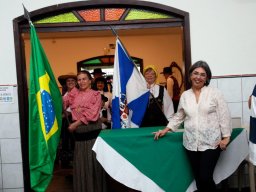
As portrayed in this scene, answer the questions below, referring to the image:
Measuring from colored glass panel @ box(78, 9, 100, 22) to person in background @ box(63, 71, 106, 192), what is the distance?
2.33ft

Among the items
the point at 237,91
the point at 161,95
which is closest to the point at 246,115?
the point at 237,91

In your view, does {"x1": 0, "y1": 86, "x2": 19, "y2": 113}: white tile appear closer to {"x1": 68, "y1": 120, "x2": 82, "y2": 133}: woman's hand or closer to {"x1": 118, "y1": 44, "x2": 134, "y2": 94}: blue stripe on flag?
{"x1": 68, "y1": 120, "x2": 82, "y2": 133}: woman's hand

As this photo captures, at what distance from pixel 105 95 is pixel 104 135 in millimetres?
1712

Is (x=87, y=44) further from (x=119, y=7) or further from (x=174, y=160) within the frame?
(x=174, y=160)

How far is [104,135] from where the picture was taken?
3008 mm

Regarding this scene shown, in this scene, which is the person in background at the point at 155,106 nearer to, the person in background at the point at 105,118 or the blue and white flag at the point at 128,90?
the blue and white flag at the point at 128,90

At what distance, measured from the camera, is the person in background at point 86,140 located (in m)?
3.33

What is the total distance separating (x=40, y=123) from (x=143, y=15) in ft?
5.54

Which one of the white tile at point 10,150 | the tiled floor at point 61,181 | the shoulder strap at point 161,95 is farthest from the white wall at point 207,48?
the tiled floor at point 61,181

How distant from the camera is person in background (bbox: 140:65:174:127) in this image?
367cm

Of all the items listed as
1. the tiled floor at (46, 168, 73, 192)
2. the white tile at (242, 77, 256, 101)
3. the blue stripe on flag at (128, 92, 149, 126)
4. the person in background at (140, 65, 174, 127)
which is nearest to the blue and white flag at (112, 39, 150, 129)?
the blue stripe on flag at (128, 92, 149, 126)

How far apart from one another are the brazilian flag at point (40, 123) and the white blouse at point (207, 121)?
1.30m

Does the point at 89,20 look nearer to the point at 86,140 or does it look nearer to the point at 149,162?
the point at 86,140

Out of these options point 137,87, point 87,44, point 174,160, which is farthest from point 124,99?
point 87,44
